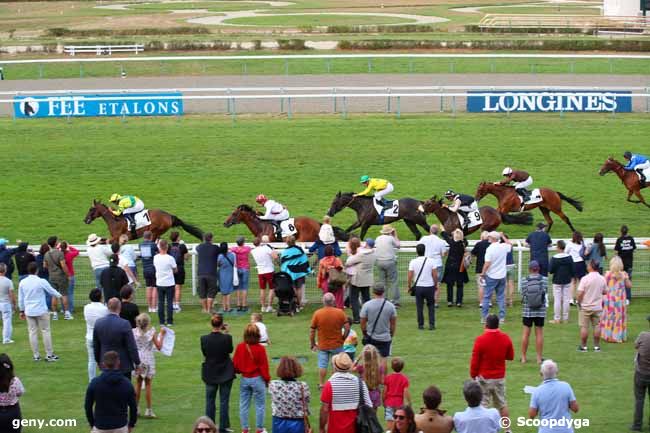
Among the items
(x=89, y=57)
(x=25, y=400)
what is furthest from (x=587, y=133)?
(x=89, y=57)

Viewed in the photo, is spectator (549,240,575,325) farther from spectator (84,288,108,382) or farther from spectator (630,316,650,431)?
spectator (84,288,108,382)

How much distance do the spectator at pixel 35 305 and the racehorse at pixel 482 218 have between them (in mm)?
7007

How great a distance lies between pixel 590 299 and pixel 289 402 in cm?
491

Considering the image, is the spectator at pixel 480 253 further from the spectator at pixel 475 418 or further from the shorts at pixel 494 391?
the spectator at pixel 475 418

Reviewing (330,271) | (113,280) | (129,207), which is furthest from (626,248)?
(129,207)

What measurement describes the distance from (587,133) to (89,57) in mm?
25392

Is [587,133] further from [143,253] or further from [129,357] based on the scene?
[129,357]

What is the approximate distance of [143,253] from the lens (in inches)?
592

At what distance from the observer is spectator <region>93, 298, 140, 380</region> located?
10.1 metres

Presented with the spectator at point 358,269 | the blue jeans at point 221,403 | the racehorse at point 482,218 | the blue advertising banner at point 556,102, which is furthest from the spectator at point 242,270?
the blue advertising banner at point 556,102

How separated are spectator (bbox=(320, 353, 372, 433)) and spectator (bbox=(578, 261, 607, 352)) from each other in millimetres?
4554

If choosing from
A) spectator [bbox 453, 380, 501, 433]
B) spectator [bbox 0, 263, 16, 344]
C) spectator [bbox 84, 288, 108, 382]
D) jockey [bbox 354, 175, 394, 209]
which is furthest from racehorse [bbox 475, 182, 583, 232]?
spectator [bbox 453, 380, 501, 433]

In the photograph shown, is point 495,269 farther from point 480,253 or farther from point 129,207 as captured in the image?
point 129,207

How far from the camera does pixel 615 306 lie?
42.8 ft
